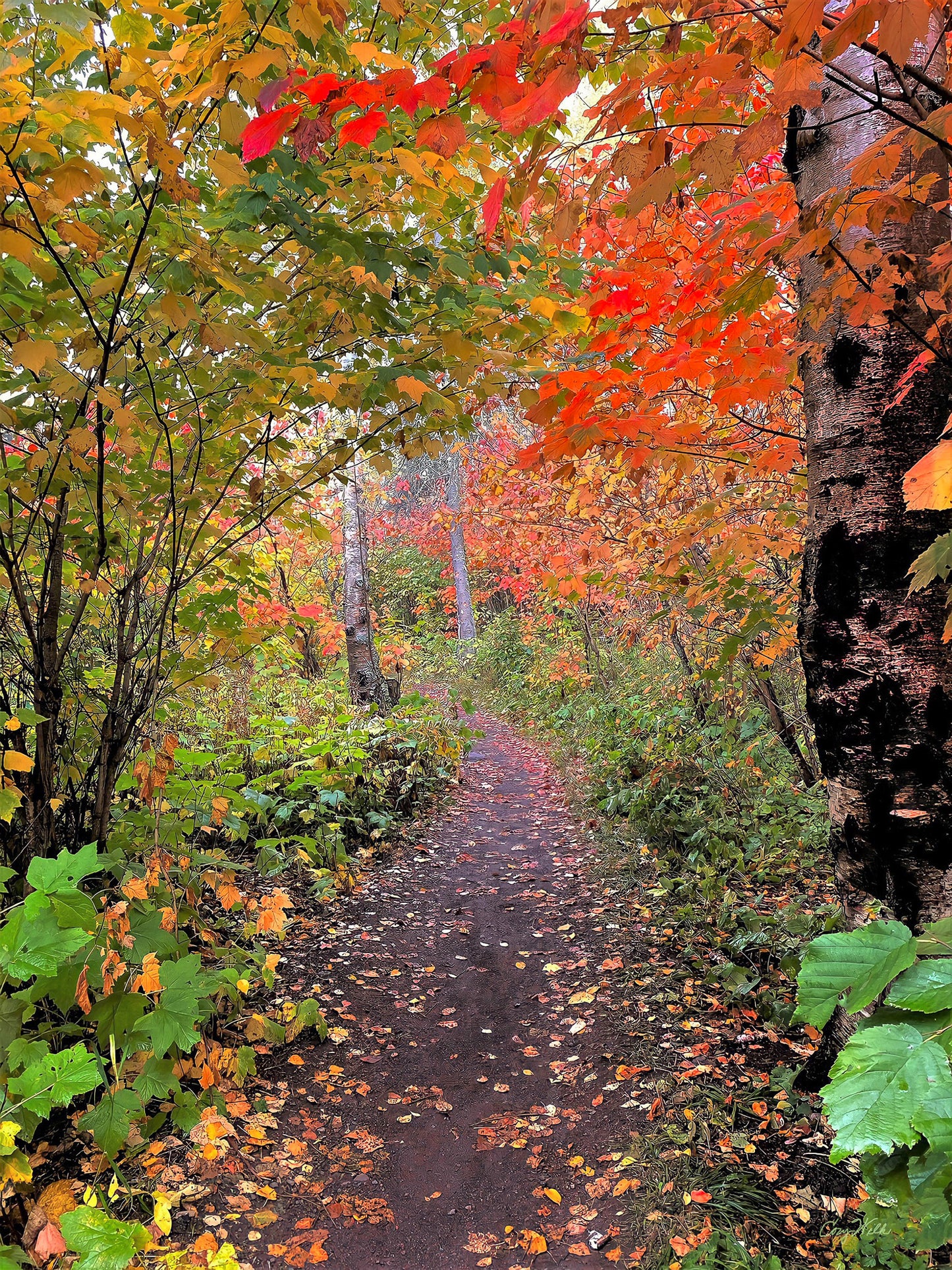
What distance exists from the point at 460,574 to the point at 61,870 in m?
18.6

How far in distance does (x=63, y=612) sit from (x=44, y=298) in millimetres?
1594

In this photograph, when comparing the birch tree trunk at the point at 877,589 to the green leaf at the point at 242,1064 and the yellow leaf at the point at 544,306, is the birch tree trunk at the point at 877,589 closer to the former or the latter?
the yellow leaf at the point at 544,306

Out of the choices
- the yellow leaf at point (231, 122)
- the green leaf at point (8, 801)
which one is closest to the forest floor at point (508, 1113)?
the green leaf at point (8, 801)

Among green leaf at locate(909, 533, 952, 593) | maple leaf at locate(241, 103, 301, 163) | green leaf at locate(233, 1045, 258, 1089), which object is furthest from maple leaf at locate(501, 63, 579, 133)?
green leaf at locate(233, 1045, 258, 1089)

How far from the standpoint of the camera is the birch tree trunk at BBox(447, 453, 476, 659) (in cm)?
1942

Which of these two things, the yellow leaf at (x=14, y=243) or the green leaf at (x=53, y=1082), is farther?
the green leaf at (x=53, y=1082)

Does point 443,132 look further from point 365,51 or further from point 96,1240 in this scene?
point 96,1240

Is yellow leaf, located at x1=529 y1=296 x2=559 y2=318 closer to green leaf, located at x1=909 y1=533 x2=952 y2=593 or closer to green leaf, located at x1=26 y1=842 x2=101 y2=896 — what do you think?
green leaf, located at x1=909 y1=533 x2=952 y2=593

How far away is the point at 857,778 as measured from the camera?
6.47 ft

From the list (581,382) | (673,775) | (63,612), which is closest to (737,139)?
(581,382)

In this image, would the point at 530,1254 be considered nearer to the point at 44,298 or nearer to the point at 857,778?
the point at 857,778

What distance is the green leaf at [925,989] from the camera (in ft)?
3.09

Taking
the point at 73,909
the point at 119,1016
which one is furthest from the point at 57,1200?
the point at 73,909

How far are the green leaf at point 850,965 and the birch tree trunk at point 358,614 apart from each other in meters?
7.21
